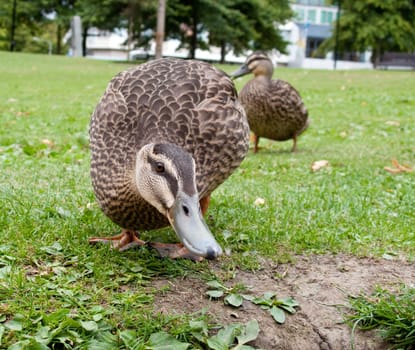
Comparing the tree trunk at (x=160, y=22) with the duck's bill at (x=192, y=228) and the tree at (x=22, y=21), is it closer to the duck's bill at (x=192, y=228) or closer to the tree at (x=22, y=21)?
the tree at (x=22, y=21)

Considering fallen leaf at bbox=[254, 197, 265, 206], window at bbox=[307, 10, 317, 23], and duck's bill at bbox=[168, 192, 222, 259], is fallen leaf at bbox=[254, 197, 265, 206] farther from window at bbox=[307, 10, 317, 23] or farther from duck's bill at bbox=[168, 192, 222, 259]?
window at bbox=[307, 10, 317, 23]

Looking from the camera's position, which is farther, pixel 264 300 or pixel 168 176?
pixel 264 300

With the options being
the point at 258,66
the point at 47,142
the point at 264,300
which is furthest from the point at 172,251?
the point at 258,66

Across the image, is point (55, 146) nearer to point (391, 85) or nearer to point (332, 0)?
point (391, 85)

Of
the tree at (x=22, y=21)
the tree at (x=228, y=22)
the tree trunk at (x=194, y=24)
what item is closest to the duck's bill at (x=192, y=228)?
the tree at (x=228, y=22)

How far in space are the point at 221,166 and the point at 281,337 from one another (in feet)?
3.19

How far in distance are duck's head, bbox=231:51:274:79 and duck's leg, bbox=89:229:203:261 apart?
4095 mm

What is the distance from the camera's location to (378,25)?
37.0 m

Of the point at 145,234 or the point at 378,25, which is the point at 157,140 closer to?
the point at 145,234

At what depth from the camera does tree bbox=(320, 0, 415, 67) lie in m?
36.6

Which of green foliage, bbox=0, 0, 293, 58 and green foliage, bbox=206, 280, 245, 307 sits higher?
green foliage, bbox=0, 0, 293, 58

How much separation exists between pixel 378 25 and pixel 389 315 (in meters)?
37.3

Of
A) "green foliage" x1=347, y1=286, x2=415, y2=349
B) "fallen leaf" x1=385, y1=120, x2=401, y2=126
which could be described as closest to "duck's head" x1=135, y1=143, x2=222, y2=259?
"green foliage" x1=347, y1=286, x2=415, y2=349

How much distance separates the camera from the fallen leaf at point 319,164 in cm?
571
